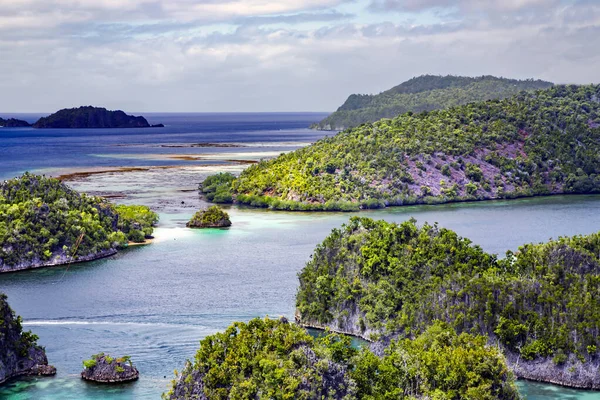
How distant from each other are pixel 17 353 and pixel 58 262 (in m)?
26.0

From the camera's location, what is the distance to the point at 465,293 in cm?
4453

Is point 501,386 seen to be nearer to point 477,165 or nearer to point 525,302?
point 525,302

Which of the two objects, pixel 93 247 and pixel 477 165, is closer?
pixel 93 247

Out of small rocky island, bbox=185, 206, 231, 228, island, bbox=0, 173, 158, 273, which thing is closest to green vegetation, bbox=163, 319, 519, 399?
island, bbox=0, 173, 158, 273

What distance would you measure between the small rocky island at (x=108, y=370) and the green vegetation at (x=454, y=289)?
11.6 meters

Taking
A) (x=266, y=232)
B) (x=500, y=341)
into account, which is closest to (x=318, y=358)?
(x=500, y=341)

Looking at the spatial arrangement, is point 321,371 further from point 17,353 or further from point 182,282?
point 182,282

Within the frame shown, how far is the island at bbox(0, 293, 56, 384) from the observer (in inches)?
1665

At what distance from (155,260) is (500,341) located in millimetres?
33233

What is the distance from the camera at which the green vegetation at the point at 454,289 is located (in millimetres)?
42438

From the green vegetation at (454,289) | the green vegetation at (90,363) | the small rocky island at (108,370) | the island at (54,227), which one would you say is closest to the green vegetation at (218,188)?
the island at (54,227)

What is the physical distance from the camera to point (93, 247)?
71.1 meters

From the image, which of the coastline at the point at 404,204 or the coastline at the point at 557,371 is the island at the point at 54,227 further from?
the coastline at the point at 557,371

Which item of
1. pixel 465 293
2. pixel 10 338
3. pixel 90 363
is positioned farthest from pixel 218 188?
pixel 90 363
